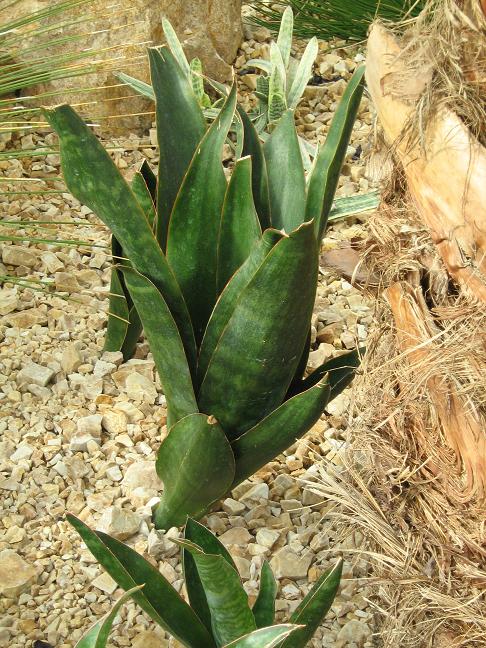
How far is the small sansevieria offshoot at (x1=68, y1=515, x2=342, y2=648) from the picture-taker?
1.12m

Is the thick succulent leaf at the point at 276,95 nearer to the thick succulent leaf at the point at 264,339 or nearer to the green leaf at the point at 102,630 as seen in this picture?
the thick succulent leaf at the point at 264,339

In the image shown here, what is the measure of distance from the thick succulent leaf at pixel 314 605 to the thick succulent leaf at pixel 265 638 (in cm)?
14

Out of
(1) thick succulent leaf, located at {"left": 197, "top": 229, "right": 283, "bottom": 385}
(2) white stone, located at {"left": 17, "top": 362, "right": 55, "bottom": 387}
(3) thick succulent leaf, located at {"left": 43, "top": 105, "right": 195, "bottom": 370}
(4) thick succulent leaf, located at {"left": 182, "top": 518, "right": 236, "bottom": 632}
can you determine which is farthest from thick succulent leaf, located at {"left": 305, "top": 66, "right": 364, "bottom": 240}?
(2) white stone, located at {"left": 17, "top": 362, "right": 55, "bottom": 387}

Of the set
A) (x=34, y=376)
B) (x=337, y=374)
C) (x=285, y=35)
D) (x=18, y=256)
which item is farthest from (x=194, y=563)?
(x=285, y=35)

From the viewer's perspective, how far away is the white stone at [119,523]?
151 cm

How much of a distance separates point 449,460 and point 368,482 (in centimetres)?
15

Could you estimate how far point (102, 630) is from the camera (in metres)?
1.01

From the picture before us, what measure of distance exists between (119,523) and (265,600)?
0.36m

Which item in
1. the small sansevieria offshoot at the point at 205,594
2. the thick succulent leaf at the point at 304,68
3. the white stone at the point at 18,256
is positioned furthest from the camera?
the thick succulent leaf at the point at 304,68

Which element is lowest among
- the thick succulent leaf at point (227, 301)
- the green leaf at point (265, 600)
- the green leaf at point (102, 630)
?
the green leaf at point (265, 600)

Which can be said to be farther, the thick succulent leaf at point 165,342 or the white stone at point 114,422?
the white stone at point 114,422

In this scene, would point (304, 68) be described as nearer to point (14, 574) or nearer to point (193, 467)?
point (193, 467)

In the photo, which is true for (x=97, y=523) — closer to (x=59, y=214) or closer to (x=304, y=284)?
(x=304, y=284)

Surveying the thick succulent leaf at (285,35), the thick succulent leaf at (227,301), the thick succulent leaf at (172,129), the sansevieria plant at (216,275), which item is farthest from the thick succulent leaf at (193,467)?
the thick succulent leaf at (285,35)
